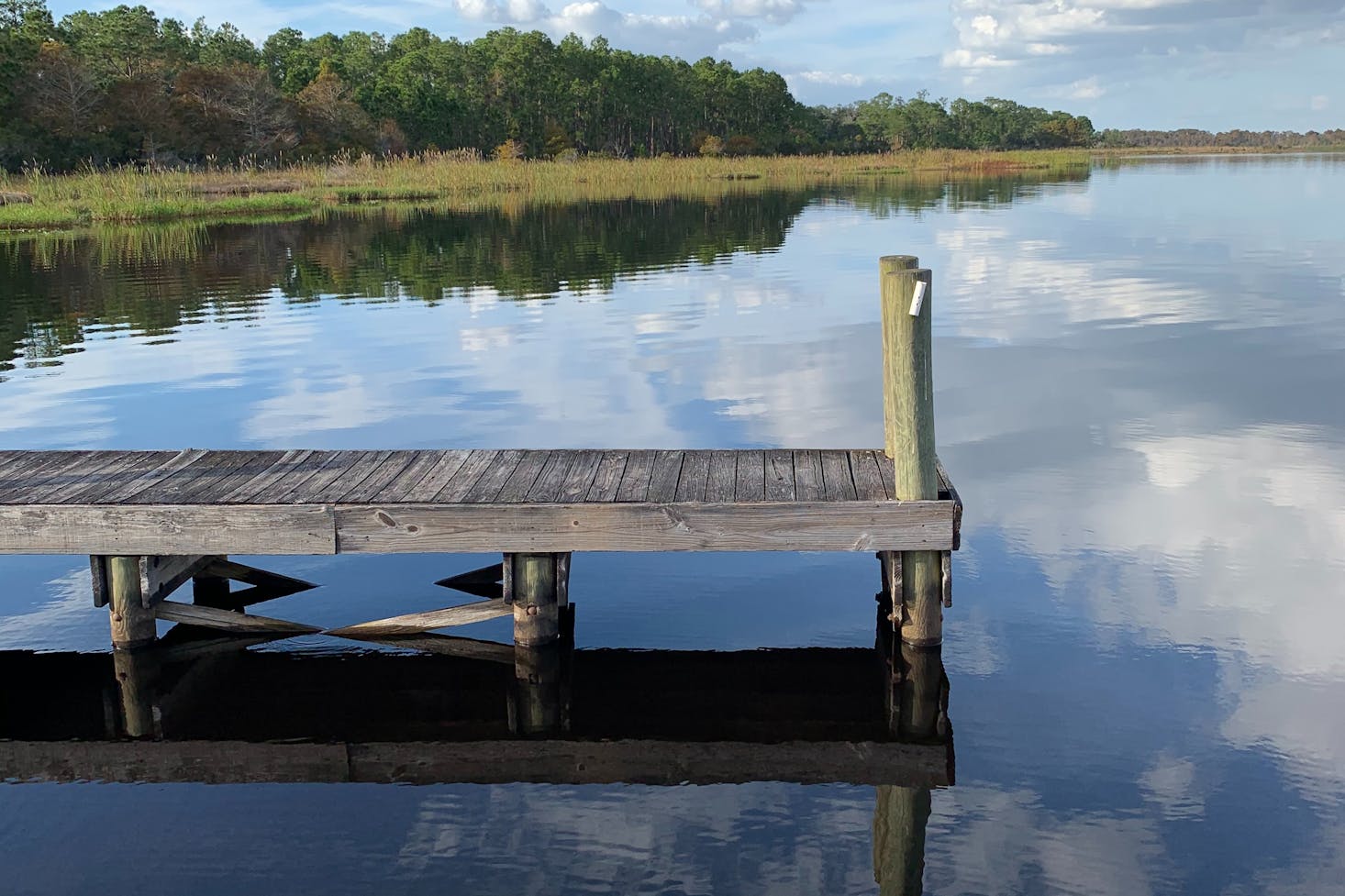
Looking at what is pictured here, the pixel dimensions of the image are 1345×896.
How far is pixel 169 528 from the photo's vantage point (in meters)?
6.92

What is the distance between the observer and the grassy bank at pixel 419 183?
122ft

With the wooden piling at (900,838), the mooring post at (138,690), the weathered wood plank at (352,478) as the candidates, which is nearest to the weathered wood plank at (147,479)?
the mooring post at (138,690)

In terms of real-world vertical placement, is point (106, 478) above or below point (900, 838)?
above

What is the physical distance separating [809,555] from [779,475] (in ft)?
5.46

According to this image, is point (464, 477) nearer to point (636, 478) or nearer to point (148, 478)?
point (636, 478)

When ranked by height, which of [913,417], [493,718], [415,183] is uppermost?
[415,183]

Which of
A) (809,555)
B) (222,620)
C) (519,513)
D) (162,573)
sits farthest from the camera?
(809,555)

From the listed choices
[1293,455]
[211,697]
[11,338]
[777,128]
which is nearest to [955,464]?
[1293,455]

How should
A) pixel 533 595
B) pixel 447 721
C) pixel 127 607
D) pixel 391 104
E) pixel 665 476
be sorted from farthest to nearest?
pixel 391 104
pixel 665 476
pixel 127 607
pixel 533 595
pixel 447 721

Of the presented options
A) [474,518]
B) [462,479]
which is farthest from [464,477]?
[474,518]

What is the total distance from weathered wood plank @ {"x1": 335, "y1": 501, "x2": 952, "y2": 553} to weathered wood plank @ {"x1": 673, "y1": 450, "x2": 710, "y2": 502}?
0.29 m

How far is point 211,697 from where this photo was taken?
7.05 m

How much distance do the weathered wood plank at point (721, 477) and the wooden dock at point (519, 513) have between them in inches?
0.7

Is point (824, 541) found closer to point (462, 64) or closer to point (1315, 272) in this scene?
point (1315, 272)
